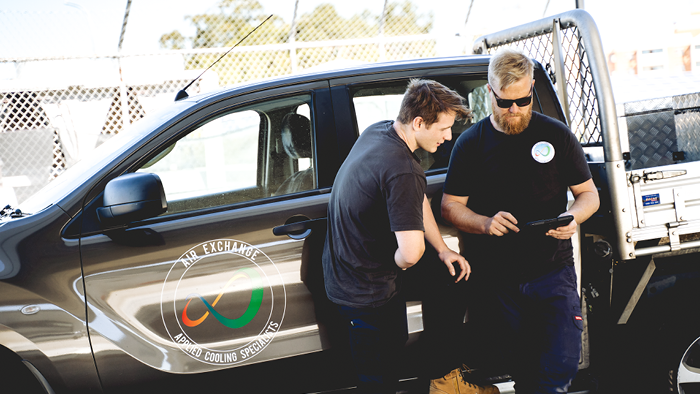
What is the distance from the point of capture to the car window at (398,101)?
8.86 ft

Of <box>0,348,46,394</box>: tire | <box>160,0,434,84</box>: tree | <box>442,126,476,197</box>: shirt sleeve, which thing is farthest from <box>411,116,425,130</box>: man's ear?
<box>160,0,434,84</box>: tree

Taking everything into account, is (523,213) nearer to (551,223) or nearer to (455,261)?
(551,223)

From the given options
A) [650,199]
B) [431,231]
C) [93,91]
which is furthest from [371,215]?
[93,91]

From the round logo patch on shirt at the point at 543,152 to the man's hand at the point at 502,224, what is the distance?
28cm

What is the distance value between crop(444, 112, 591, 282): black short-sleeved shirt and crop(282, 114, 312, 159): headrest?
680 millimetres

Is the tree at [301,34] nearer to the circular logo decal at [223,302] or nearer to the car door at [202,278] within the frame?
the car door at [202,278]

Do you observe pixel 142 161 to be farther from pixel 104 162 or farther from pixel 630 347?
pixel 630 347

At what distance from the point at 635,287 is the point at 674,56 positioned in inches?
218

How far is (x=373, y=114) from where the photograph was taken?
2.86 meters

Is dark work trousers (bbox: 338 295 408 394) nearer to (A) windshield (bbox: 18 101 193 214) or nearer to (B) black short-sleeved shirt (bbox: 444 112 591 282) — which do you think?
(B) black short-sleeved shirt (bbox: 444 112 591 282)

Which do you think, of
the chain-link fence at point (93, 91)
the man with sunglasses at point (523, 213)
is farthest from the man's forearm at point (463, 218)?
the chain-link fence at point (93, 91)

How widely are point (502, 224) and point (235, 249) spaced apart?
3.69ft

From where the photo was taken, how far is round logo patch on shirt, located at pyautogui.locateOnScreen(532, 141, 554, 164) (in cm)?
240

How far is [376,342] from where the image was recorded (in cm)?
222
